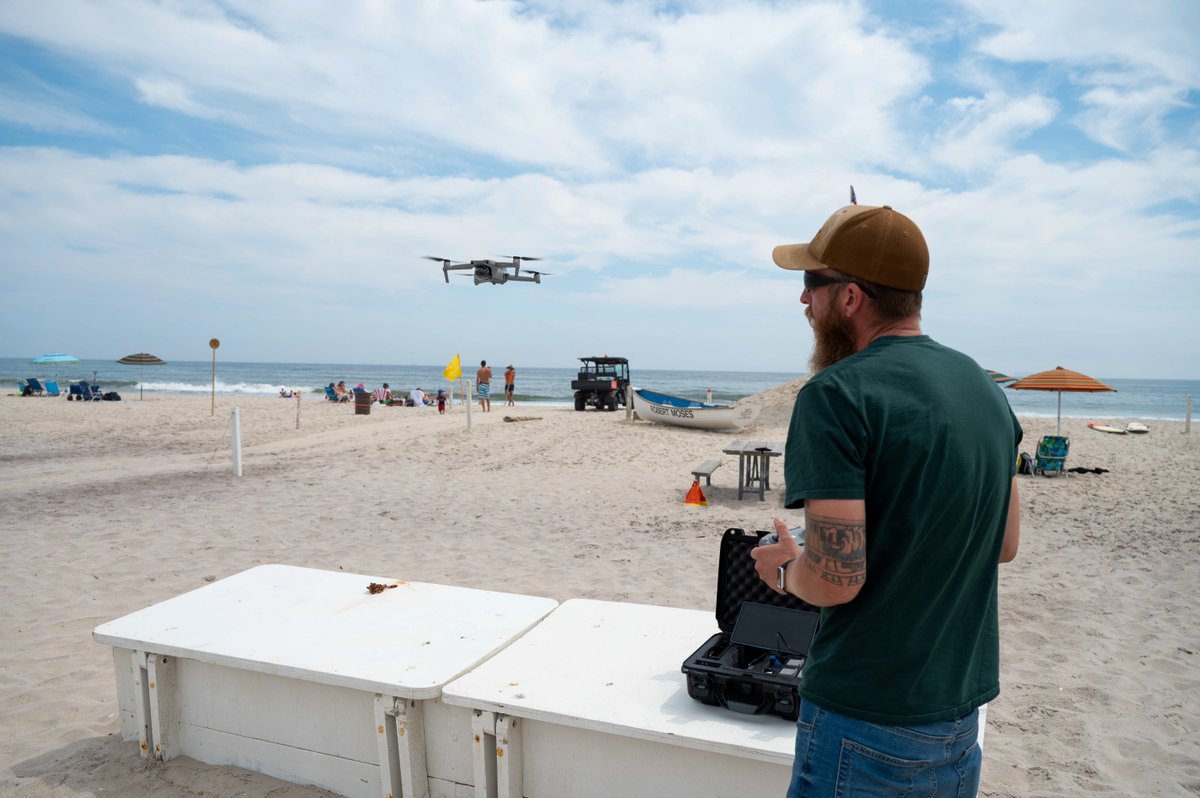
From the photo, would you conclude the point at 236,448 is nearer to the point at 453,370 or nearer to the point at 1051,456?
the point at 453,370

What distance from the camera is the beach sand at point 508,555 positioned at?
364cm

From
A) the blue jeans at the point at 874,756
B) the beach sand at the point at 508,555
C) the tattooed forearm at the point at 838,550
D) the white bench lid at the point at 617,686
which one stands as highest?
the tattooed forearm at the point at 838,550

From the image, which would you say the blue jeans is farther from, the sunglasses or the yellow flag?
the yellow flag

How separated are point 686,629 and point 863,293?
85.8 inches

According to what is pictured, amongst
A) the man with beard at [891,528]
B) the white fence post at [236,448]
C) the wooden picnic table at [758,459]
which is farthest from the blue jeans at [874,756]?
the white fence post at [236,448]

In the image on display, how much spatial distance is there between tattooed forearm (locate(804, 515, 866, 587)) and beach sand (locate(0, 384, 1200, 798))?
267 centimetres

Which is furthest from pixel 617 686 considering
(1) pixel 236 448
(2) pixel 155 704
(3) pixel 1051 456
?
(3) pixel 1051 456

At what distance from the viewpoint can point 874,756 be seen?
4.79ft

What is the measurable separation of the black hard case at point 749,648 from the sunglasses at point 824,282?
36.0 inches

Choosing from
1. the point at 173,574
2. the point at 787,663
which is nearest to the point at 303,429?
the point at 173,574

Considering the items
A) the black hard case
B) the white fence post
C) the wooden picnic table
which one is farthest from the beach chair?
the white fence post

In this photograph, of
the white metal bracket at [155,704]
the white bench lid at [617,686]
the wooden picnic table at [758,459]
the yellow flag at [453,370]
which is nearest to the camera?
the white bench lid at [617,686]

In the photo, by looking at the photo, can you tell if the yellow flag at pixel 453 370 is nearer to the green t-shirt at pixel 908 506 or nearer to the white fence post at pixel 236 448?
the white fence post at pixel 236 448

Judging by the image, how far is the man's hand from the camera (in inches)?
62.8
